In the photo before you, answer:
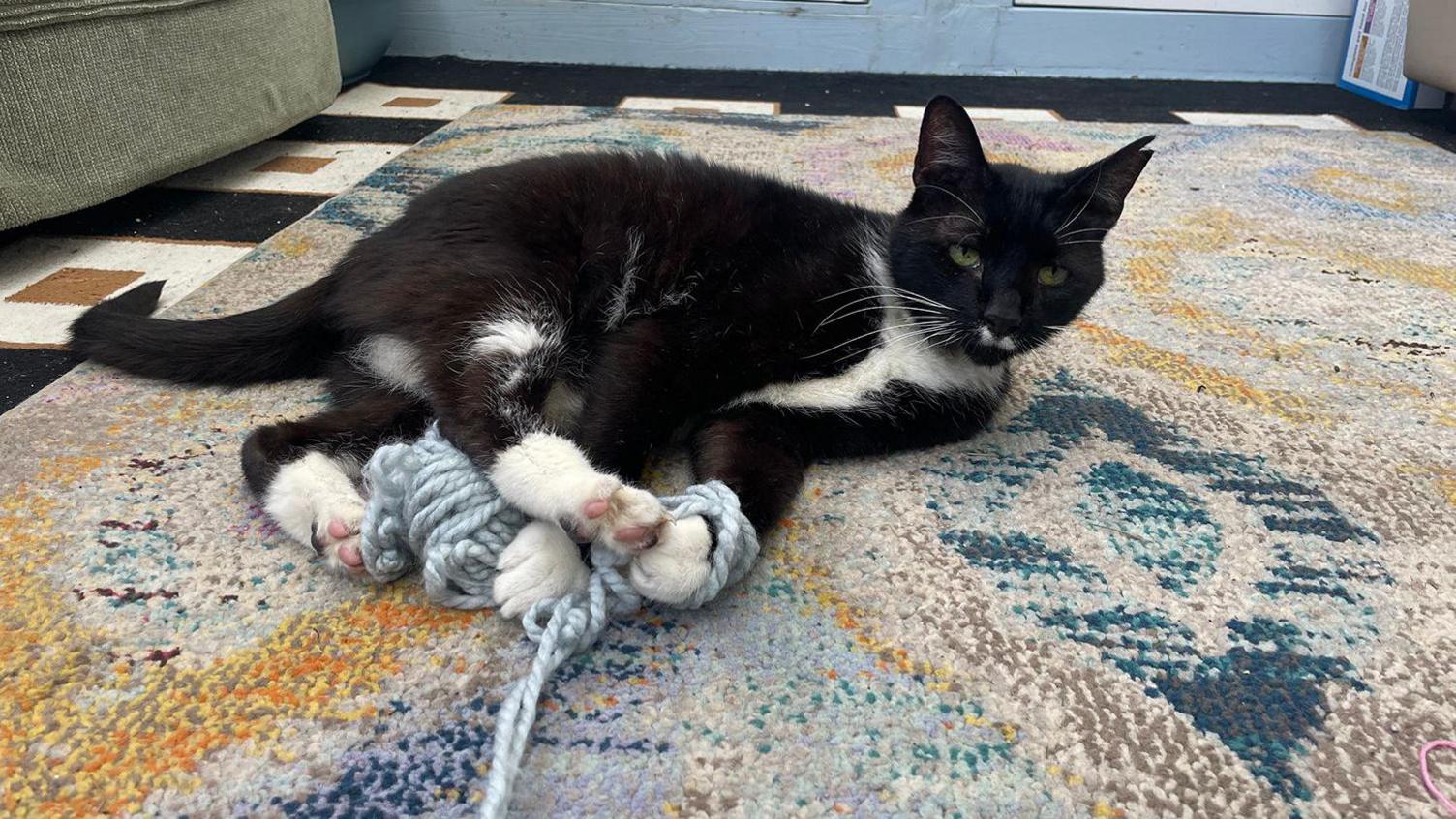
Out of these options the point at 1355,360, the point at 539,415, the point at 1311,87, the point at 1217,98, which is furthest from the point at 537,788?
the point at 1311,87

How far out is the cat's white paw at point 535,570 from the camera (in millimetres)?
824

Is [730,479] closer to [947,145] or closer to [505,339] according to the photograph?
[505,339]

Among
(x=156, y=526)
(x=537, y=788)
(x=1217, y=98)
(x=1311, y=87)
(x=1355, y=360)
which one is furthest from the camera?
(x=1311, y=87)

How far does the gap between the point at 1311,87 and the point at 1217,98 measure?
593 mm

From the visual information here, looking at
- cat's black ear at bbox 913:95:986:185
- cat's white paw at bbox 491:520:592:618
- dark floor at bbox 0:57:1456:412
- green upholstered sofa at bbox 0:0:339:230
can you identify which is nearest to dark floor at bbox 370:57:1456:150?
dark floor at bbox 0:57:1456:412

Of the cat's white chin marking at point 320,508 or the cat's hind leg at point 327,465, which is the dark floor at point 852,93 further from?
the cat's white chin marking at point 320,508

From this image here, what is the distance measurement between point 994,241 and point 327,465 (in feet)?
2.63

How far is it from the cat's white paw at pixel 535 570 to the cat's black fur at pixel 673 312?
0.55 feet

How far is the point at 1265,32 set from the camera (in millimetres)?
3801

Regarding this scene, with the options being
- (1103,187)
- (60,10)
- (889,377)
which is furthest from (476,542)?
(60,10)

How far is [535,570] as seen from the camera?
32.8 inches

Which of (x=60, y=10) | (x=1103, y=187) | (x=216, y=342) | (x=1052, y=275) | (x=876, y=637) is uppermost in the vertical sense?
(x=60, y=10)

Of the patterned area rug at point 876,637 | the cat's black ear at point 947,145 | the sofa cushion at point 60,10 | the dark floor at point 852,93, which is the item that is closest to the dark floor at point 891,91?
the dark floor at point 852,93

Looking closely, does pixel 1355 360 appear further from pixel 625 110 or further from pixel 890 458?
pixel 625 110
